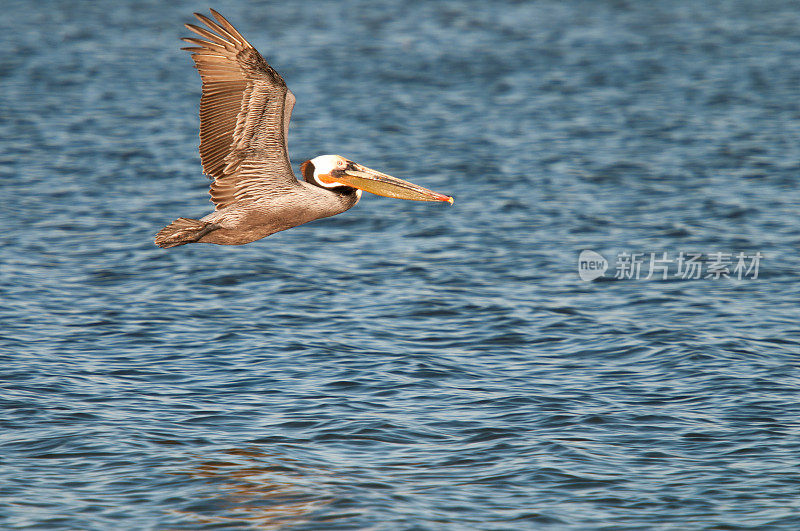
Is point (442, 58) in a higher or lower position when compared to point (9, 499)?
higher

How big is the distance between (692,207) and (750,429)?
425 inches

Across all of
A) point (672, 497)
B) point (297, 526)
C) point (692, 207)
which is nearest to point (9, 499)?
point (297, 526)

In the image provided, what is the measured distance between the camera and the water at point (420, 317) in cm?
1218

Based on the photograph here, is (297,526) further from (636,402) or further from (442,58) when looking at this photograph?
(442,58)

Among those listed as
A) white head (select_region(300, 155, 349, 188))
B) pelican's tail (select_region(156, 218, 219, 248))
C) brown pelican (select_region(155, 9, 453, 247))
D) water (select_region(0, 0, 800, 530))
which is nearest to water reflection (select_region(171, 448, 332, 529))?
water (select_region(0, 0, 800, 530))

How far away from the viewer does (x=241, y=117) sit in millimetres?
10945

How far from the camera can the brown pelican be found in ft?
35.2

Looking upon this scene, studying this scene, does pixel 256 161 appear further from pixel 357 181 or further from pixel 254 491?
pixel 254 491

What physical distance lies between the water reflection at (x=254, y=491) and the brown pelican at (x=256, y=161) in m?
2.78

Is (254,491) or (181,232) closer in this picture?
(181,232)

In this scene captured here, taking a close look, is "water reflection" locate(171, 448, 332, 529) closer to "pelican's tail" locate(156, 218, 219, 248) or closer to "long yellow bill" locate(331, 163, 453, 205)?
"pelican's tail" locate(156, 218, 219, 248)

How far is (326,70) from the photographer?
37.1m

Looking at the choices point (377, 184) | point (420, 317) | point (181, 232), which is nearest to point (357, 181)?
point (377, 184)

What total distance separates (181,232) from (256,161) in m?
1.17
